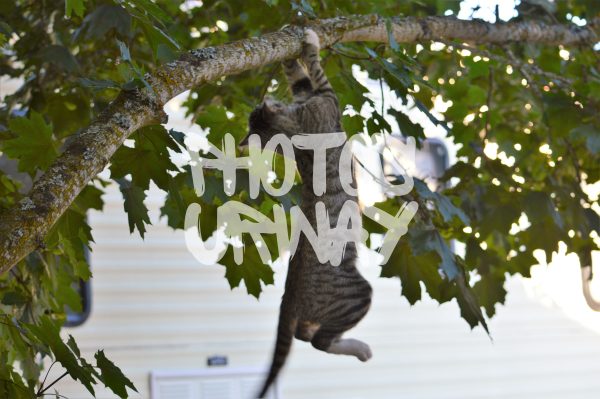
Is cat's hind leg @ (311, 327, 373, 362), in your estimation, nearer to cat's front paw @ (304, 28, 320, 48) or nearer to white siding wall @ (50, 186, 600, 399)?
cat's front paw @ (304, 28, 320, 48)

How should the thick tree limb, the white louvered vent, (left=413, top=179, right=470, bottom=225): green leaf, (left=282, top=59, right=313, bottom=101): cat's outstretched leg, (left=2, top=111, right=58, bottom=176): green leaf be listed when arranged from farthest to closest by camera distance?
the white louvered vent
(left=413, top=179, right=470, bottom=225): green leaf
(left=282, top=59, right=313, bottom=101): cat's outstretched leg
(left=2, top=111, right=58, bottom=176): green leaf
the thick tree limb

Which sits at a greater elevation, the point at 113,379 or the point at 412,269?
the point at 113,379

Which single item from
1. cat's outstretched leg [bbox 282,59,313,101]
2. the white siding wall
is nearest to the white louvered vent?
the white siding wall

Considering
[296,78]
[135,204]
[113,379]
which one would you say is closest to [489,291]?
[296,78]

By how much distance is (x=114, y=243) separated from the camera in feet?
19.4

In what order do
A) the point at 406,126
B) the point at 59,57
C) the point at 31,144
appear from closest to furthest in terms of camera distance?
1. the point at 31,144
2. the point at 406,126
3. the point at 59,57

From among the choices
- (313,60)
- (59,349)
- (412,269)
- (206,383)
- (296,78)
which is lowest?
(206,383)

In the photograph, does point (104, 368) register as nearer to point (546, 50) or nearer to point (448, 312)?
point (546, 50)

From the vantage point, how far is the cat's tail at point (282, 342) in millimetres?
1911

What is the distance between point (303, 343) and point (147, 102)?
14.1 ft

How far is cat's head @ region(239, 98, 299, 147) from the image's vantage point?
2.35 m

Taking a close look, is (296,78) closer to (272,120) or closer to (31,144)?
(272,120)

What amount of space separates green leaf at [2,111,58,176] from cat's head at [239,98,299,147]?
613mm

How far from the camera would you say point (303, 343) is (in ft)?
20.1
